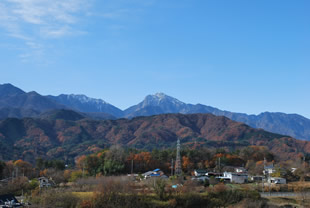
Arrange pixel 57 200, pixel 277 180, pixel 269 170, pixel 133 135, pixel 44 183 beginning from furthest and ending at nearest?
pixel 133 135 → pixel 269 170 → pixel 277 180 → pixel 44 183 → pixel 57 200

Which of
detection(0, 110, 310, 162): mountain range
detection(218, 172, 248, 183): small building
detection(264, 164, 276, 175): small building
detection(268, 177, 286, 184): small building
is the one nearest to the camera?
detection(268, 177, 286, 184): small building

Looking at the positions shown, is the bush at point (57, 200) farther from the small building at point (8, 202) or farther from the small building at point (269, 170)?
the small building at point (269, 170)

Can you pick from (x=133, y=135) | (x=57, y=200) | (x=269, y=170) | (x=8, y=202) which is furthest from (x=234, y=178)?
(x=133, y=135)

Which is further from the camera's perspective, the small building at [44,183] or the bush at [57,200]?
the small building at [44,183]

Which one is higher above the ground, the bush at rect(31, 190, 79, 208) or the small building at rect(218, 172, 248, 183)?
the small building at rect(218, 172, 248, 183)

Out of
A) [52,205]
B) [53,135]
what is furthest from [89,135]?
[52,205]

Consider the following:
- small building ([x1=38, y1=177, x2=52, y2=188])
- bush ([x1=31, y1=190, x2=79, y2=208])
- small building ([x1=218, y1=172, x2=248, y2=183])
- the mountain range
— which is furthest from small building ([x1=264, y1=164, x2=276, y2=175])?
the mountain range

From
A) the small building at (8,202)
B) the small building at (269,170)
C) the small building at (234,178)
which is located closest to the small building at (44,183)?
the small building at (8,202)

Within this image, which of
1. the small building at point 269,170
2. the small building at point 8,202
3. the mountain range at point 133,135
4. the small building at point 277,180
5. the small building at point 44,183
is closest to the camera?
the small building at point 8,202

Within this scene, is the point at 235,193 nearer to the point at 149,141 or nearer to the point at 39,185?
the point at 39,185

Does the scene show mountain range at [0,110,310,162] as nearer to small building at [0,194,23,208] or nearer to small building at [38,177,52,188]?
small building at [38,177,52,188]

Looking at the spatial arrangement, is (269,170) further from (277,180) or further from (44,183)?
(44,183)

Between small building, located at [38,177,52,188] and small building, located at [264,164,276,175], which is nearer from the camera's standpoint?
small building, located at [38,177,52,188]

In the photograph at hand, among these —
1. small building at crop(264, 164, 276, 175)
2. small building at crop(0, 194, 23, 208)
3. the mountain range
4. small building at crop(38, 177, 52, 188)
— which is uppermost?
the mountain range
